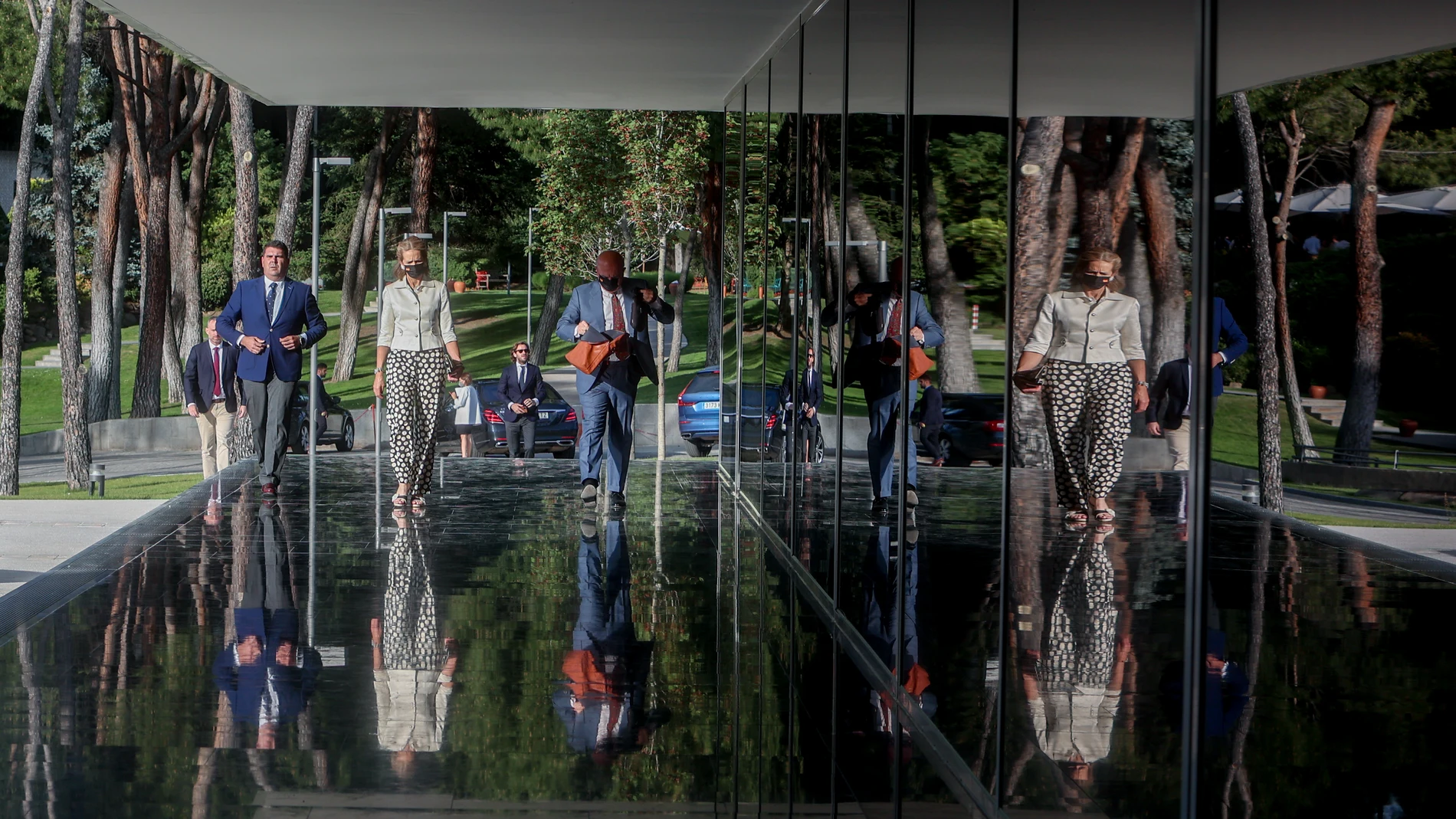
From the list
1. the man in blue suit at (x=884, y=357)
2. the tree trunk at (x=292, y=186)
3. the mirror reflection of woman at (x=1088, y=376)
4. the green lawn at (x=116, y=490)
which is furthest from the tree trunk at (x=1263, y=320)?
the green lawn at (x=116, y=490)

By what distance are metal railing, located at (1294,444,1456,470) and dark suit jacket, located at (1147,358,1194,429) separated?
0.45m

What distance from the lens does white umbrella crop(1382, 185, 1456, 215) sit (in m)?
1.80

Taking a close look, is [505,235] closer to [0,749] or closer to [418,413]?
[418,413]

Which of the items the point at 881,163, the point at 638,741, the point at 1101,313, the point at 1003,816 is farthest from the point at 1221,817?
the point at 881,163

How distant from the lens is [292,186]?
1556 centimetres

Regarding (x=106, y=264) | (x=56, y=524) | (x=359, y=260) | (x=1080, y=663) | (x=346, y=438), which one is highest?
(x=106, y=264)

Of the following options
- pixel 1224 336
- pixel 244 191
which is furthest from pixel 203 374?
pixel 1224 336

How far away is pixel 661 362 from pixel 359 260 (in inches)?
112

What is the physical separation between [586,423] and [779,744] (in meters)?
5.09

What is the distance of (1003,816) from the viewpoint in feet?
10.7

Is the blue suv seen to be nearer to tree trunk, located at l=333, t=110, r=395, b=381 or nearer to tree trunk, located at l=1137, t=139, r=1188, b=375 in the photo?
tree trunk, located at l=333, t=110, r=395, b=381

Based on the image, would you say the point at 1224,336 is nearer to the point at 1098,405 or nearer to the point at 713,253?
the point at 1098,405

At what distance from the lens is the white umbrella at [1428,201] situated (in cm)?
180

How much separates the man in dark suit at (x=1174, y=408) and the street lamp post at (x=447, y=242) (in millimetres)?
11645
